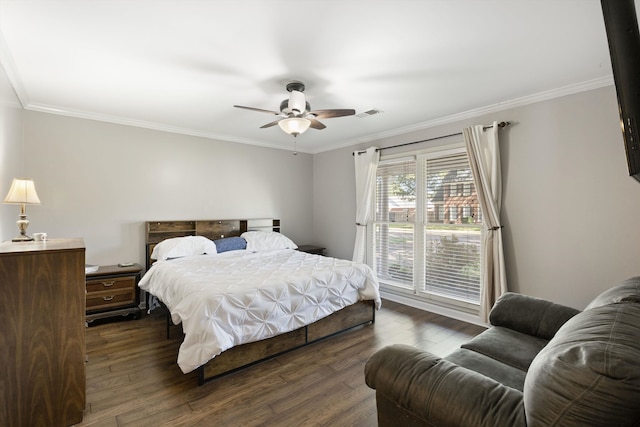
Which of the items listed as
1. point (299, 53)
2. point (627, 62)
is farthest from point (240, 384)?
point (627, 62)

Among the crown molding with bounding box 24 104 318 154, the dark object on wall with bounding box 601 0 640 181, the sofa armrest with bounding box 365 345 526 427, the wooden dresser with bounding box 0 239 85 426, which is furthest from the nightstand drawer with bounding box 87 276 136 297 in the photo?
the dark object on wall with bounding box 601 0 640 181

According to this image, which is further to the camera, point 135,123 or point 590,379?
point 135,123

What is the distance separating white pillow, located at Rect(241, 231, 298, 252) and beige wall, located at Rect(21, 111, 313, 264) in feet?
1.85

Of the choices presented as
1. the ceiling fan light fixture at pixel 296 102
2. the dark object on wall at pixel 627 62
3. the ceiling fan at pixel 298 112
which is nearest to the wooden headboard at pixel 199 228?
the ceiling fan at pixel 298 112

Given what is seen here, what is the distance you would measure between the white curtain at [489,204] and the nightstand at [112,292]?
13.8 ft

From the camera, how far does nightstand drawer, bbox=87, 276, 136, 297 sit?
11.0 feet

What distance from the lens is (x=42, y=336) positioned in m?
1.77

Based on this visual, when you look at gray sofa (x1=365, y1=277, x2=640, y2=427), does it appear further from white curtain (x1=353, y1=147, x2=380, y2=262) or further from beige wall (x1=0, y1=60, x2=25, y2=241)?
beige wall (x1=0, y1=60, x2=25, y2=241)

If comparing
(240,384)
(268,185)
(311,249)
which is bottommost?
(240,384)

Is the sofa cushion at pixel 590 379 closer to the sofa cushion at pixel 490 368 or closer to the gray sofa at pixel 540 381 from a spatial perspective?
the gray sofa at pixel 540 381

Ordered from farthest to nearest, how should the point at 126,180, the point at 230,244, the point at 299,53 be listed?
the point at 230,244 → the point at 126,180 → the point at 299,53

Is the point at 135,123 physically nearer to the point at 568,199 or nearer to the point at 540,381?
the point at 540,381

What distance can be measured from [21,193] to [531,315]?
4041 millimetres

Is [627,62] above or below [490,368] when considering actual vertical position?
above
